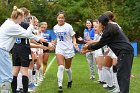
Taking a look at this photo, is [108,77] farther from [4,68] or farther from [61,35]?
[4,68]

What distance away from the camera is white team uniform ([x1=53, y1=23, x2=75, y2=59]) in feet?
38.7

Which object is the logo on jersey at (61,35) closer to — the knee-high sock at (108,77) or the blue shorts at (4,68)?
the knee-high sock at (108,77)

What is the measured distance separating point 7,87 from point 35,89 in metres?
3.67

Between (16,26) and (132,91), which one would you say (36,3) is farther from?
(16,26)

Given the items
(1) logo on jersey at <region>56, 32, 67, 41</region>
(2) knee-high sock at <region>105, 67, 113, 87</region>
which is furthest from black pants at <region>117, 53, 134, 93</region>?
(1) logo on jersey at <region>56, 32, 67, 41</region>

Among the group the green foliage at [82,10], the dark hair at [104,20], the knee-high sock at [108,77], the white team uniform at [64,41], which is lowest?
the knee-high sock at [108,77]

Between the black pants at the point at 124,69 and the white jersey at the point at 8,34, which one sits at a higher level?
the white jersey at the point at 8,34

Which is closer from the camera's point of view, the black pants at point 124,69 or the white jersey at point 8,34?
the white jersey at point 8,34

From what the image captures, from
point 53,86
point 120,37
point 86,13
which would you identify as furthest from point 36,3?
point 120,37

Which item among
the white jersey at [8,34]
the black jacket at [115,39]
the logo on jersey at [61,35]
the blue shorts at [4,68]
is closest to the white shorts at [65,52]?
the logo on jersey at [61,35]

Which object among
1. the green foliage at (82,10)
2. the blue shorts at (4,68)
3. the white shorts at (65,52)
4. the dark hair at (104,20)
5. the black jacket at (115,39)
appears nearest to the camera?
the blue shorts at (4,68)

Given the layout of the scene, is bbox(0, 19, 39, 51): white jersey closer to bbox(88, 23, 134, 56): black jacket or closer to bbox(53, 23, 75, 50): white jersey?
bbox(88, 23, 134, 56): black jacket

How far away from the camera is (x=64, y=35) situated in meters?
11.9

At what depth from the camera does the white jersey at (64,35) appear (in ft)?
38.8
